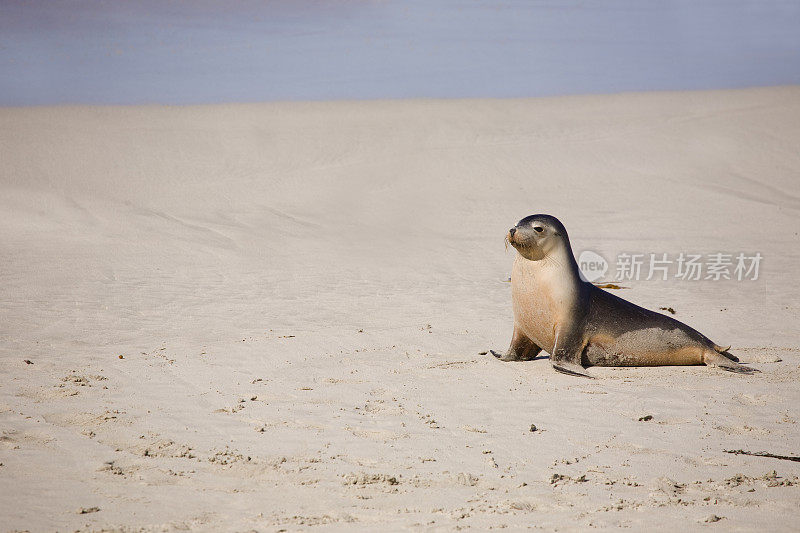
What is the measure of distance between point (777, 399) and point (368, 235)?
1174 cm

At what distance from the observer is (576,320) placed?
615cm

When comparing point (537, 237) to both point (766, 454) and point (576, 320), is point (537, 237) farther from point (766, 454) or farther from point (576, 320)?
point (766, 454)

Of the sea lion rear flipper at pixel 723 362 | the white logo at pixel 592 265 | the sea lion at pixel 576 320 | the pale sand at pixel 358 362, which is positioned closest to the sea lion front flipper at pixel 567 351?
the sea lion at pixel 576 320

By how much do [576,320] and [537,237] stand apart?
2.41 ft

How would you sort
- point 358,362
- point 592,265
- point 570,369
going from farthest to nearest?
point 592,265 → point 358,362 → point 570,369

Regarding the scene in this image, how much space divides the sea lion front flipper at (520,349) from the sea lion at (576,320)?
0.17 meters

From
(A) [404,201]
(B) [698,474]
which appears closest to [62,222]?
(A) [404,201]

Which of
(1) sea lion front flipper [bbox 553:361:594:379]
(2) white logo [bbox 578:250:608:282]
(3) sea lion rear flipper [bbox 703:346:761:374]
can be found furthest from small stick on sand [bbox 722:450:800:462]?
(2) white logo [bbox 578:250:608:282]

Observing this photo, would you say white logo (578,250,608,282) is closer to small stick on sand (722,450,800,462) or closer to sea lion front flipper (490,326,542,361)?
sea lion front flipper (490,326,542,361)

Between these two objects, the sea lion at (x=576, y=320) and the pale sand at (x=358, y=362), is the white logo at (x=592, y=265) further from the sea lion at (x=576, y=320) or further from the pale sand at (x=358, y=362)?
the sea lion at (x=576, y=320)

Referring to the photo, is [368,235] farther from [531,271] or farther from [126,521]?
[126,521]

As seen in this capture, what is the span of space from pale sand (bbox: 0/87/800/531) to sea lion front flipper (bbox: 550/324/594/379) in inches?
7.0

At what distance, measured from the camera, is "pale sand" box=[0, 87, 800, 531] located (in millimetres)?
3662

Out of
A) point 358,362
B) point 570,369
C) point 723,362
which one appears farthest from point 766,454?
point 358,362
